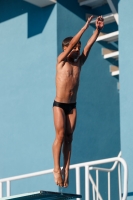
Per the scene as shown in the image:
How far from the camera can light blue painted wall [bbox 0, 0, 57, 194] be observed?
396 inches

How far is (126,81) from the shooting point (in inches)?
356

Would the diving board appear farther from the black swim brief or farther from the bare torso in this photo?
the bare torso

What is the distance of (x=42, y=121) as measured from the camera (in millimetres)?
10109

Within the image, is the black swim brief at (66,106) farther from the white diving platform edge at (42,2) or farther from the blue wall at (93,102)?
the white diving platform edge at (42,2)

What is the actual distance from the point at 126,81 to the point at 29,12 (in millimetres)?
2468

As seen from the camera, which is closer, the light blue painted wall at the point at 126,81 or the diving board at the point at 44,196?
the diving board at the point at 44,196

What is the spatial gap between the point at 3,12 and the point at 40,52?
4.23 ft

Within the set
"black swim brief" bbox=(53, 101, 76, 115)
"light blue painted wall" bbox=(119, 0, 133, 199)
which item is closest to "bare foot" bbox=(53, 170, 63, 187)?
"black swim brief" bbox=(53, 101, 76, 115)

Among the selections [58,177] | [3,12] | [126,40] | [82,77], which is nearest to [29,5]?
[3,12]

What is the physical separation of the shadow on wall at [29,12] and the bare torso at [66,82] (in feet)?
12.1

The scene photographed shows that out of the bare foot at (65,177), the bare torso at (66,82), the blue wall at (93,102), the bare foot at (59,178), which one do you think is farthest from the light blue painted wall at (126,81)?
the bare torso at (66,82)

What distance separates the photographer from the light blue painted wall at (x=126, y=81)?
8.80 meters

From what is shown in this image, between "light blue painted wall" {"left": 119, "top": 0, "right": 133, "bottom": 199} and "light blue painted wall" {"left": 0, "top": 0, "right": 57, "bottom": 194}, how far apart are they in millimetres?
1339

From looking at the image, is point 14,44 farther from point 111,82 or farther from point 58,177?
point 58,177
